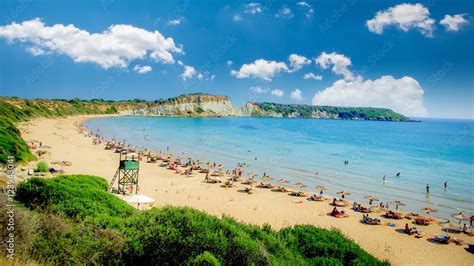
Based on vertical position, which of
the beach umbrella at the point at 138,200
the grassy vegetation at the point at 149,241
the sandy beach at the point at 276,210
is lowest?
the sandy beach at the point at 276,210

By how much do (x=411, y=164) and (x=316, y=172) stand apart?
21.5 m

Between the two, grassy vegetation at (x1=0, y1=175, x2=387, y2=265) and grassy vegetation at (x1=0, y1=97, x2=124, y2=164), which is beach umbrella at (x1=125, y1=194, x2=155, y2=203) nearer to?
grassy vegetation at (x1=0, y1=175, x2=387, y2=265)

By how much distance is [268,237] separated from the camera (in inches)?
352

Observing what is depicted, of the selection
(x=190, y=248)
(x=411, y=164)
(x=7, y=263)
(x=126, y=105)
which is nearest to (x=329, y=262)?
(x=190, y=248)

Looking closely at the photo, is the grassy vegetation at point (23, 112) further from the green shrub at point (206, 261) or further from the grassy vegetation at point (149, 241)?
the green shrub at point (206, 261)

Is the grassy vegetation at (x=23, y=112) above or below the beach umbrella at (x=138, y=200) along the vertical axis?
above

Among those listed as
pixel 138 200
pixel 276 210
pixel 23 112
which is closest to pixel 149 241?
pixel 138 200

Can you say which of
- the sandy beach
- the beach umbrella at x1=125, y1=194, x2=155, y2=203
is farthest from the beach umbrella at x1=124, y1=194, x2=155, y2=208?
the sandy beach

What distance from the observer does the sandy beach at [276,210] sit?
1761 cm

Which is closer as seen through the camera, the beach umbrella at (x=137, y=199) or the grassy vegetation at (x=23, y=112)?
the beach umbrella at (x=137, y=199)

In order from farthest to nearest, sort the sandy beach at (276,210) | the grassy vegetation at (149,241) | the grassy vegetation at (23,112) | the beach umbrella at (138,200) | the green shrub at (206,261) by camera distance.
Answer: the grassy vegetation at (23,112)
the beach umbrella at (138,200)
the sandy beach at (276,210)
the grassy vegetation at (149,241)
the green shrub at (206,261)

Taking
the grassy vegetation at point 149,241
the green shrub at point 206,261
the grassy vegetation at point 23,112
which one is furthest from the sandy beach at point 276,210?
the green shrub at point 206,261

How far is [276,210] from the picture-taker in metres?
23.9

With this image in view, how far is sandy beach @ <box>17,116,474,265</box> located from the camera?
17.6 metres
